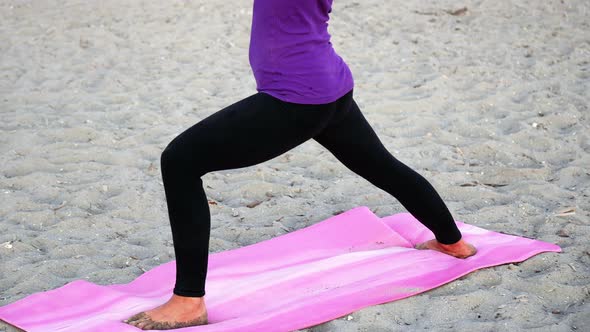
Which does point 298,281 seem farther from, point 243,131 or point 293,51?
point 293,51

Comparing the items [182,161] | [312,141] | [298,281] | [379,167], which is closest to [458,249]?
[379,167]

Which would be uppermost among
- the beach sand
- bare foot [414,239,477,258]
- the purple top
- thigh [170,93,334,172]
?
the purple top

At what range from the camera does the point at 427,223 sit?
9.82 feet

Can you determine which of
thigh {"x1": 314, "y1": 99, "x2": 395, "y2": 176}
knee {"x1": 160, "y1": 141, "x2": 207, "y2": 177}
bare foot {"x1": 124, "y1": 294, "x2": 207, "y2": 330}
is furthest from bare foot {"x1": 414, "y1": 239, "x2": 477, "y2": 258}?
knee {"x1": 160, "y1": 141, "x2": 207, "y2": 177}

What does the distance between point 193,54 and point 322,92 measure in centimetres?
399

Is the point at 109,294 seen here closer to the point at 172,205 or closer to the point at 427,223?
the point at 172,205

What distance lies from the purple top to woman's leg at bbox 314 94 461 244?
21cm

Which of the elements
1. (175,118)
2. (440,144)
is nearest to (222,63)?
(175,118)

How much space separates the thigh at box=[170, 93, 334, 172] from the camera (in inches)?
93.4

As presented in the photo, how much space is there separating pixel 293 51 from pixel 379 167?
67cm

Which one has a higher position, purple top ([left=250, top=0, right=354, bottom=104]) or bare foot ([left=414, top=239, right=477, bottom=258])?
purple top ([left=250, top=0, right=354, bottom=104])

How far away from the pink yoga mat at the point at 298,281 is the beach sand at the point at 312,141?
8 cm

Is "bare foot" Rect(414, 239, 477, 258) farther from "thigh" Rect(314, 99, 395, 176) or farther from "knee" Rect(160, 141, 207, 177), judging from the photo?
"knee" Rect(160, 141, 207, 177)

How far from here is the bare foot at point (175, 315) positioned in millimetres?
2572
